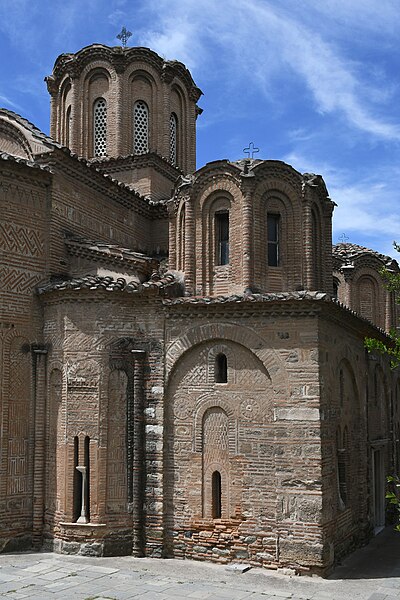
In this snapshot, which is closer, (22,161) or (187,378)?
(187,378)

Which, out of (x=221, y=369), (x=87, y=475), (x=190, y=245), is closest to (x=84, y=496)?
(x=87, y=475)

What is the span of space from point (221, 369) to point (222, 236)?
2.55 meters

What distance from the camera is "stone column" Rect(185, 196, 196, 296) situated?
11836 millimetres

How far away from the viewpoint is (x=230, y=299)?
1072 cm

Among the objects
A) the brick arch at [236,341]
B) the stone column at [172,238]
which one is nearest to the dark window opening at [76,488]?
the brick arch at [236,341]

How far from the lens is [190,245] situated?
39.2 ft

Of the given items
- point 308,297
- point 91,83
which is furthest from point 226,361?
point 91,83

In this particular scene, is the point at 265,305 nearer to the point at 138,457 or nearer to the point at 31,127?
the point at 138,457

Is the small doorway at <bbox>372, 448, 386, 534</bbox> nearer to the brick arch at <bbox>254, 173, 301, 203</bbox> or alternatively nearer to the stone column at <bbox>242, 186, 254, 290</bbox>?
the stone column at <bbox>242, 186, 254, 290</bbox>

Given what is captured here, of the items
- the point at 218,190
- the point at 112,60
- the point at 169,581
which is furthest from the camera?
the point at 112,60

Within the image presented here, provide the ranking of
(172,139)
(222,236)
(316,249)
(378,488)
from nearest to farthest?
(222,236) → (316,249) → (378,488) → (172,139)

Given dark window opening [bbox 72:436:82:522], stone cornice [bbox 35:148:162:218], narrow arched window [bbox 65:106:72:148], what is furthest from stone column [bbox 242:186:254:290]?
narrow arched window [bbox 65:106:72:148]

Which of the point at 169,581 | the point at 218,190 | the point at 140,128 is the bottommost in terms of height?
the point at 169,581

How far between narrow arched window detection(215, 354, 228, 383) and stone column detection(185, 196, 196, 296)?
4.52 feet
